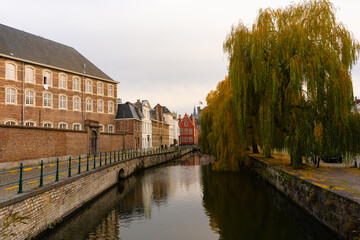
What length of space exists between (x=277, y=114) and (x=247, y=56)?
3.98 metres

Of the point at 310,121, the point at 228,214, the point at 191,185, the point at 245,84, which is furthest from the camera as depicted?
the point at 191,185

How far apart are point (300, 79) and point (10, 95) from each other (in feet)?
77.4

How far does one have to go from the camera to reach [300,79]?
13.0 meters

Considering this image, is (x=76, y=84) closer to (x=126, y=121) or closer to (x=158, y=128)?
(x=126, y=121)

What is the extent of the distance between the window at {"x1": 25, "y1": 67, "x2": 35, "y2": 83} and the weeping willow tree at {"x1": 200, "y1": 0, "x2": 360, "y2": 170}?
2003cm

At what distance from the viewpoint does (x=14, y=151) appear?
1523 centimetres

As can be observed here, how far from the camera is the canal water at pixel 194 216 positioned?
888 cm

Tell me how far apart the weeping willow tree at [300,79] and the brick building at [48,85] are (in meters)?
19.9

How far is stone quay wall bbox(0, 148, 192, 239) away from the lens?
6.47 metres

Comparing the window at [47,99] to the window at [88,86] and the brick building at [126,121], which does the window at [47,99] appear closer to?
the window at [88,86]

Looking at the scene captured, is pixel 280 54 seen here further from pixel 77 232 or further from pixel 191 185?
pixel 77 232

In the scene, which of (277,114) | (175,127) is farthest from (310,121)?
(175,127)

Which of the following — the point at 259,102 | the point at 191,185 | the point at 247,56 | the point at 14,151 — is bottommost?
the point at 191,185

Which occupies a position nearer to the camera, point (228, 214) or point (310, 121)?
point (228, 214)
